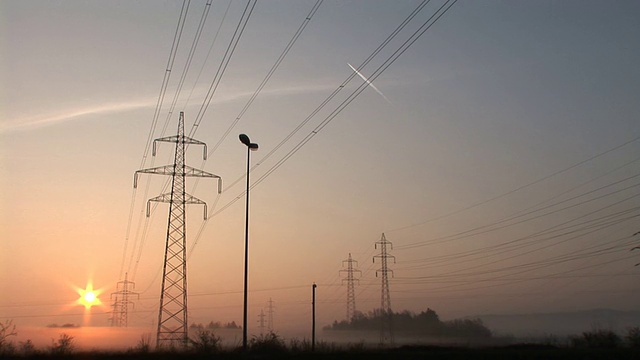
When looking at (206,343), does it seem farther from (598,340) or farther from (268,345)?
(598,340)

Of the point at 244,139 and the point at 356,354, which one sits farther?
the point at 244,139

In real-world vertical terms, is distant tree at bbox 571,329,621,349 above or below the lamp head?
below

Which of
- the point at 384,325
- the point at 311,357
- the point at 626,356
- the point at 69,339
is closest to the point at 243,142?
the point at 311,357

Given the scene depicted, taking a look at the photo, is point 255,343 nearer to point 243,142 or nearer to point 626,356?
point 243,142

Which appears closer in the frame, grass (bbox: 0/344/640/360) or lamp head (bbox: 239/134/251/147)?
grass (bbox: 0/344/640/360)

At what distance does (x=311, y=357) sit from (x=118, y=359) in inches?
448

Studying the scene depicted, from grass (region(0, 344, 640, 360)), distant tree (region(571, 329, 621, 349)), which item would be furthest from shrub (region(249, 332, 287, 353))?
distant tree (region(571, 329, 621, 349))

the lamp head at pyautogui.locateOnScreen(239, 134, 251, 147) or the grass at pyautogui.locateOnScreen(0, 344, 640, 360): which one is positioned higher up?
the lamp head at pyautogui.locateOnScreen(239, 134, 251, 147)

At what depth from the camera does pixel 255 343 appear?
4609cm

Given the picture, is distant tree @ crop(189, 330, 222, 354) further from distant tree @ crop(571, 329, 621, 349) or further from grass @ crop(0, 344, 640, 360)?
distant tree @ crop(571, 329, 621, 349)

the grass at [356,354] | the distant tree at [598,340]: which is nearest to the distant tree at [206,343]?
the grass at [356,354]

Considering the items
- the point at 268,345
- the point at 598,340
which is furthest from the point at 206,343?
the point at 598,340

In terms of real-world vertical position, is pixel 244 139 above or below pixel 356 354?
above

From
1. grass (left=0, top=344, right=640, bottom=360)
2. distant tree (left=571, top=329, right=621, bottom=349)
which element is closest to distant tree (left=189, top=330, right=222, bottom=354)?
grass (left=0, top=344, right=640, bottom=360)
